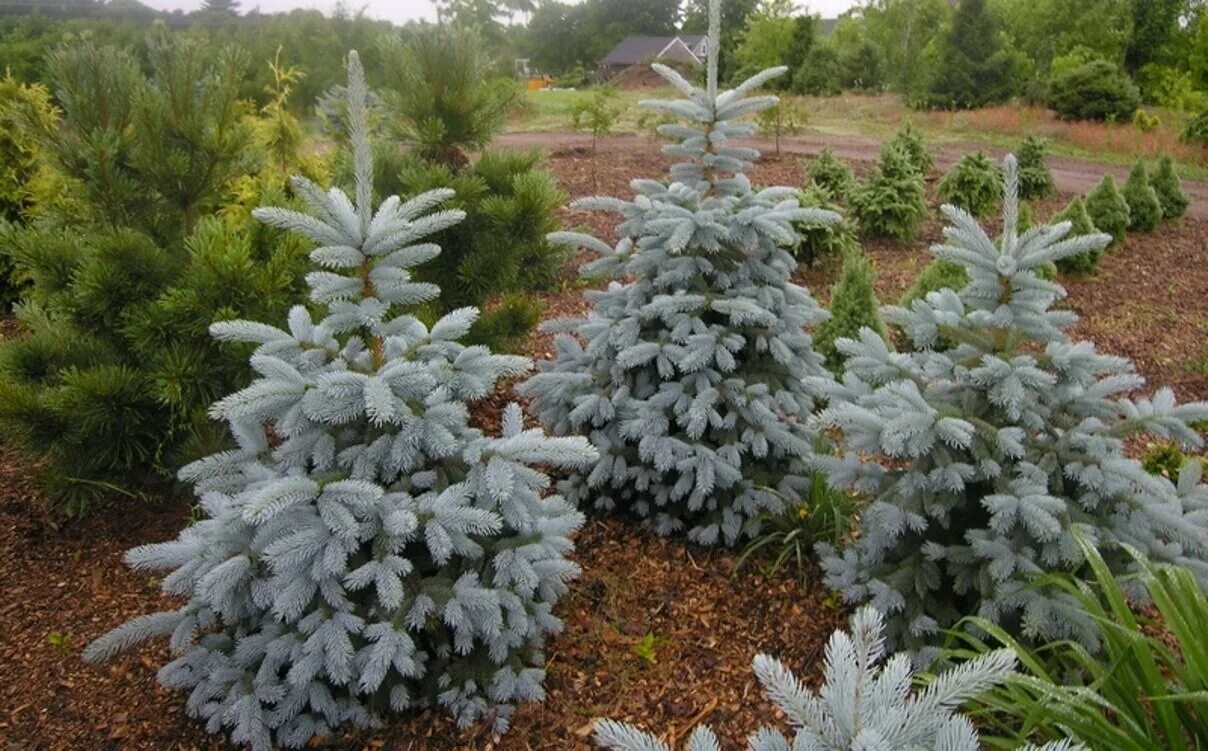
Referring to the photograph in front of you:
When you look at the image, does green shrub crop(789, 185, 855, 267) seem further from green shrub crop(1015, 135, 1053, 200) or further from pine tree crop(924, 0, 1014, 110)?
pine tree crop(924, 0, 1014, 110)

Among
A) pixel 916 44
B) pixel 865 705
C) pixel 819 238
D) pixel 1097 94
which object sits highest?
pixel 916 44

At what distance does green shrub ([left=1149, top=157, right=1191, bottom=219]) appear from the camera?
402 inches

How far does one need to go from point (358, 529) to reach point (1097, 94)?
72.0 ft

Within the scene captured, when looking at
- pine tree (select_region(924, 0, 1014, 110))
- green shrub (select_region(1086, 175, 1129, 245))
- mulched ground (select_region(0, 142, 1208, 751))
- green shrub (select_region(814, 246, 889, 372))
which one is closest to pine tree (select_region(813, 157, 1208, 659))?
mulched ground (select_region(0, 142, 1208, 751))

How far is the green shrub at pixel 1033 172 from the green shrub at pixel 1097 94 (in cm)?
1023

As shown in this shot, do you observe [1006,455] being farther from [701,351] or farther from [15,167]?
[15,167]

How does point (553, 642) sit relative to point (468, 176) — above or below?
below

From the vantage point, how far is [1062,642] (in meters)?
2.58

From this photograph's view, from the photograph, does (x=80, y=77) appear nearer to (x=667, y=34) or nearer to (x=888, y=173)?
(x=888, y=173)

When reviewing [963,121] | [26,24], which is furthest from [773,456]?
[963,121]

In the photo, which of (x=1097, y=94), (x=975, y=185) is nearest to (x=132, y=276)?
(x=975, y=185)

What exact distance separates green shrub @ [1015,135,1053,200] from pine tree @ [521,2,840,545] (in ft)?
28.3

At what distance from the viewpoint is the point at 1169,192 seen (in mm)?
10219

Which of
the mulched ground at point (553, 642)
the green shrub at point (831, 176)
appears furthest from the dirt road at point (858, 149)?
the mulched ground at point (553, 642)
